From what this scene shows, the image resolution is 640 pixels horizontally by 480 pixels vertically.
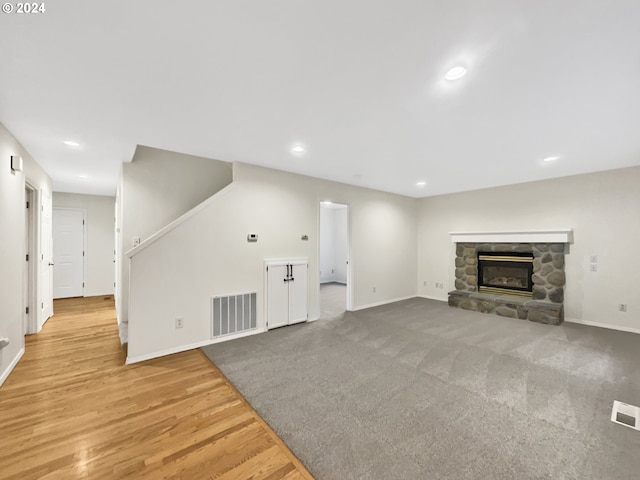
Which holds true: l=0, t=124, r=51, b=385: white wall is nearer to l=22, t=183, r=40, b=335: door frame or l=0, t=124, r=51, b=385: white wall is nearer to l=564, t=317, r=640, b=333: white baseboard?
l=22, t=183, r=40, b=335: door frame

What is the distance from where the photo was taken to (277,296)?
4.17 metres

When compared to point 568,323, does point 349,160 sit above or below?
above

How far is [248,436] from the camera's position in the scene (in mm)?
1856

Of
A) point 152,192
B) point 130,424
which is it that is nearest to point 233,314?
point 130,424

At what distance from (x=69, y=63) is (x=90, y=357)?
124 inches

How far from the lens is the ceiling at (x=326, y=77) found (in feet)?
4.49

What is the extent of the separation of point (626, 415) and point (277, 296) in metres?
3.83

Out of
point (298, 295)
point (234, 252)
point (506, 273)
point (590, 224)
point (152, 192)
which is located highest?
point (152, 192)

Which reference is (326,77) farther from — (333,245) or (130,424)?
(333,245)

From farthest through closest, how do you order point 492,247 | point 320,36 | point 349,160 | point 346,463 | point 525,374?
point 492,247 → point 349,160 → point 525,374 → point 346,463 → point 320,36

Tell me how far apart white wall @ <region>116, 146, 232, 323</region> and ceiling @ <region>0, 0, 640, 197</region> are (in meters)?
0.69

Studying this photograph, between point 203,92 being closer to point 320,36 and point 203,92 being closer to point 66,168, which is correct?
point 320,36

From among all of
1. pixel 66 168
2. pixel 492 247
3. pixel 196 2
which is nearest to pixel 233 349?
pixel 196 2

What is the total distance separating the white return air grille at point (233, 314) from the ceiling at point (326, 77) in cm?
209
